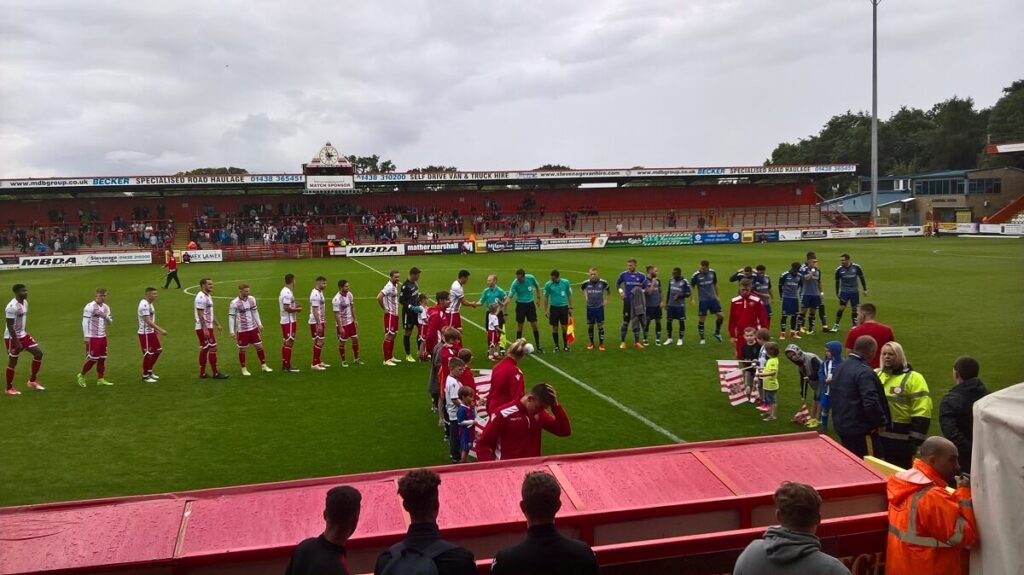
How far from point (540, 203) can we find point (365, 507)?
184 feet

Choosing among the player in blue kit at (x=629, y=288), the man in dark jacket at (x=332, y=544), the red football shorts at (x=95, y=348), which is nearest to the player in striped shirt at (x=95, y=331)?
the red football shorts at (x=95, y=348)

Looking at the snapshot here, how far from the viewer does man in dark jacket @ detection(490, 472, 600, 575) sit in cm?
339

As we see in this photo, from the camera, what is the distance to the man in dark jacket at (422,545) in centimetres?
337

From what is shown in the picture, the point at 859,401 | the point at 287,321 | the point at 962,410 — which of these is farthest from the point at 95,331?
the point at 962,410

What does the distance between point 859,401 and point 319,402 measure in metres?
8.71

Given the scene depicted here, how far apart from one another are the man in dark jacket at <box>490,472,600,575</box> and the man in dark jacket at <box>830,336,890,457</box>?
15.3ft

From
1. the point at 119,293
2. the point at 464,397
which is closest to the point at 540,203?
the point at 119,293

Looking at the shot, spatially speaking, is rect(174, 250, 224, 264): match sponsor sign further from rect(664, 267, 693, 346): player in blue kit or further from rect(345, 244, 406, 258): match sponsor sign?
rect(664, 267, 693, 346): player in blue kit

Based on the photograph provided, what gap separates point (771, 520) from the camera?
17.4ft

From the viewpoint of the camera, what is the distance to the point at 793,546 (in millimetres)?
3377

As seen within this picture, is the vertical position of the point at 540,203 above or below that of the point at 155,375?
above

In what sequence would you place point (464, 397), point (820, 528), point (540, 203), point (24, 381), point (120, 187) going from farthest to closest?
point (540, 203) < point (120, 187) < point (24, 381) < point (464, 397) < point (820, 528)

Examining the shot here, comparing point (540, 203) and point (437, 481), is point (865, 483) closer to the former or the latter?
point (437, 481)

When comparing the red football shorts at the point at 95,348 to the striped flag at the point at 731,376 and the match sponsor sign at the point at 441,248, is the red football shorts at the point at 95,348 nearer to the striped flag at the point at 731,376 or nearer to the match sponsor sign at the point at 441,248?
the striped flag at the point at 731,376
